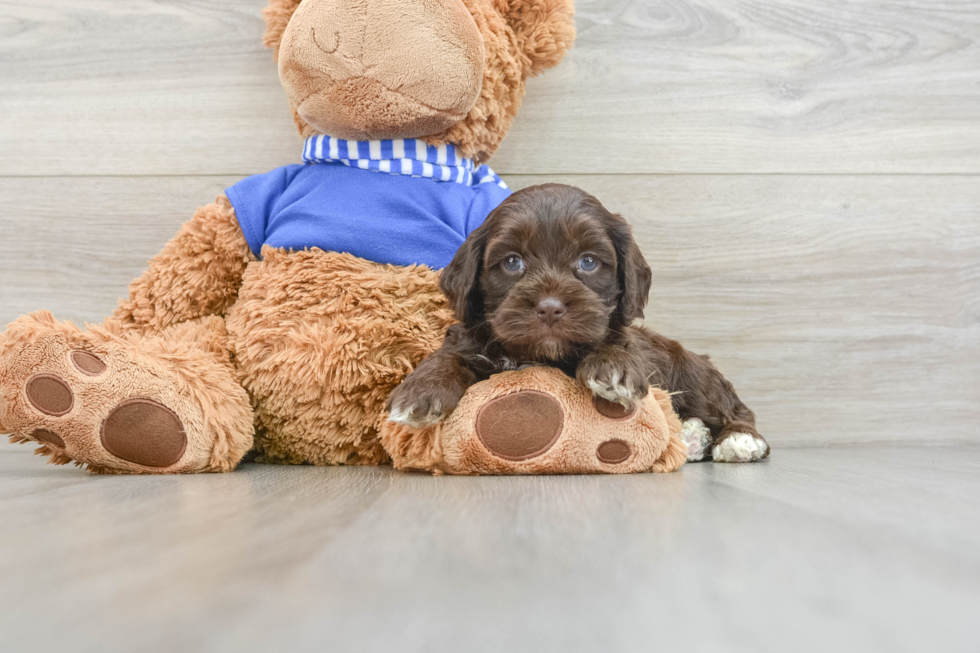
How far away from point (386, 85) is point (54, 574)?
1.16 m

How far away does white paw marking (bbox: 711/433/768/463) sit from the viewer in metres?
1.57

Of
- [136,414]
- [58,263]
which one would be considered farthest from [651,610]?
[58,263]

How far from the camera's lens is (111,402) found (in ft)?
4.14

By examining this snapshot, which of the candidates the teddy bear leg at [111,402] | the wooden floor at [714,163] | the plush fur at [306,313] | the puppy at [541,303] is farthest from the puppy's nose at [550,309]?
the wooden floor at [714,163]

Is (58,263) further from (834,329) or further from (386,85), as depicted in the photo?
(834,329)

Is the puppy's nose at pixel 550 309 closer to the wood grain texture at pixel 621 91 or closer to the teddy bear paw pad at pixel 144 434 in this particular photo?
the teddy bear paw pad at pixel 144 434

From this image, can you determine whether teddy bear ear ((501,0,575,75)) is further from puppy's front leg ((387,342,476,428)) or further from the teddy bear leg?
the teddy bear leg

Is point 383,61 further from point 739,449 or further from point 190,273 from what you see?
point 739,449

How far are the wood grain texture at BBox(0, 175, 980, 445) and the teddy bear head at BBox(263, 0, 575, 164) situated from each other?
473 mm

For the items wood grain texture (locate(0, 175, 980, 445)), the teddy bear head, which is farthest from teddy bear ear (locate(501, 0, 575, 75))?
wood grain texture (locate(0, 175, 980, 445))

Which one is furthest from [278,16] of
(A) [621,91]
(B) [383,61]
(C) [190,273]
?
(A) [621,91]

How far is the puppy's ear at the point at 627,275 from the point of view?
1.35 meters

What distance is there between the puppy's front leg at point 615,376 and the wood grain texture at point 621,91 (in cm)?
94

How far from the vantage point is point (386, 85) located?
149 centimetres
